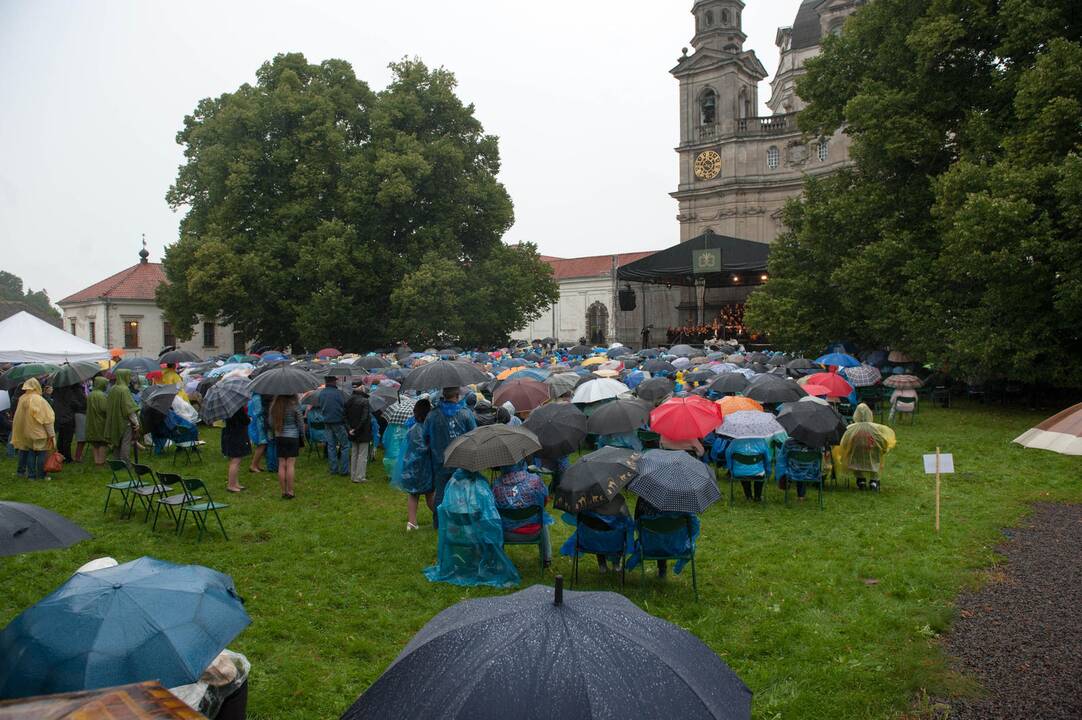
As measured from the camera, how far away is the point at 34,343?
16859 mm

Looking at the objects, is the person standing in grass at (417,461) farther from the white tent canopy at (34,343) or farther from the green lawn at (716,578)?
the white tent canopy at (34,343)

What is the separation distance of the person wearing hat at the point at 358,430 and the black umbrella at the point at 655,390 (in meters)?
4.85

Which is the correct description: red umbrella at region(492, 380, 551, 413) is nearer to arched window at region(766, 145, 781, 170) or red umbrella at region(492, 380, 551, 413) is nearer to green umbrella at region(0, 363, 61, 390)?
green umbrella at region(0, 363, 61, 390)

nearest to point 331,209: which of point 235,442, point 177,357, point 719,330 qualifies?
point 177,357

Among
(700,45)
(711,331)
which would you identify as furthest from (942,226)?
(700,45)

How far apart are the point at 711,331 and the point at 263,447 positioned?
28673 millimetres

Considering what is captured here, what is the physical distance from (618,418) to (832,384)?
6.03 meters

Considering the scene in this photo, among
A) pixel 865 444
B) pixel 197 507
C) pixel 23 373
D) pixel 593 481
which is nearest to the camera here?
pixel 593 481

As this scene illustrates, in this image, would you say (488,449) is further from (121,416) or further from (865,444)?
(121,416)

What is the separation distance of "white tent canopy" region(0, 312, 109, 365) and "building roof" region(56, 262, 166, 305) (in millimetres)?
28098

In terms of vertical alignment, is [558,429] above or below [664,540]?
above

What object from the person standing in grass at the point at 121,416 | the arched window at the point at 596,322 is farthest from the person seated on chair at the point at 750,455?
the arched window at the point at 596,322

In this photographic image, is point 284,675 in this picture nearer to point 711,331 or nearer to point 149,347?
point 711,331

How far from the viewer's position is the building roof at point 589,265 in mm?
47469
